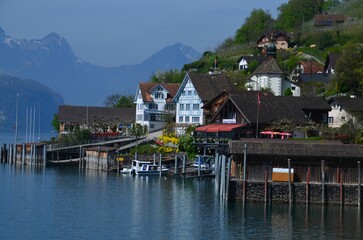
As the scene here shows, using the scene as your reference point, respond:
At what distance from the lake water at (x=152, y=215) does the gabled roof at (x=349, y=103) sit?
21.9 m

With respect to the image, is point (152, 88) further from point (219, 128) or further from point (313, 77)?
point (219, 128)

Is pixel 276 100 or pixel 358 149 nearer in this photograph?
pixel 358 149

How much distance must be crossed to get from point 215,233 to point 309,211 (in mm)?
10680

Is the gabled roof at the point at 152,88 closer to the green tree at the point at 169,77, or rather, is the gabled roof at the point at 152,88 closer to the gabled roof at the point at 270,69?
the gabled roof at the point at 270,69

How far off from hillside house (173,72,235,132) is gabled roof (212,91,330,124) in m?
18.4

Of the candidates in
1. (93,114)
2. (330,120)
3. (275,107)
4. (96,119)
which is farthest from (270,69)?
(93,114)

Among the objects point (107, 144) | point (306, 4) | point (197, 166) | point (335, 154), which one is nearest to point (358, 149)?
point (335, 154)

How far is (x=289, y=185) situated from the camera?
6438 cm

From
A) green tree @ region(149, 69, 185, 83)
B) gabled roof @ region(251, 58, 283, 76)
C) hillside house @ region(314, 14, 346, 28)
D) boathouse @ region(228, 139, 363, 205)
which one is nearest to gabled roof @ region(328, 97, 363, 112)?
gabled roof @ region(251, 58, 283, 76)

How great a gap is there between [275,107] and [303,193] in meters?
28.6

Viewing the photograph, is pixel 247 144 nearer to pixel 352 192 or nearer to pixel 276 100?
pixel 352 192

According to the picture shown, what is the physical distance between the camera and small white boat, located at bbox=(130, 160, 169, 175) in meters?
93.8

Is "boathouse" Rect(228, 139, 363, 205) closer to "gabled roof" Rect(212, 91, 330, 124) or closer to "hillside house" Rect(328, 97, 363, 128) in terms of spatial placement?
"gabled roof" Rect(212, 91, 330, 124)

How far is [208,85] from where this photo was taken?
116750mm
